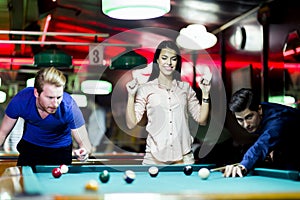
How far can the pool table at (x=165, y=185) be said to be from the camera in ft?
5.81

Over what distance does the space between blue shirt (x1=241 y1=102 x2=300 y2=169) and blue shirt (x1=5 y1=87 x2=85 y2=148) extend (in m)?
1.66

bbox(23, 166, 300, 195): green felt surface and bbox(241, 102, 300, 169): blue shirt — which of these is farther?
bbox(241, 102, 300, 169): blue shirt

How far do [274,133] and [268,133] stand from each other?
42mm

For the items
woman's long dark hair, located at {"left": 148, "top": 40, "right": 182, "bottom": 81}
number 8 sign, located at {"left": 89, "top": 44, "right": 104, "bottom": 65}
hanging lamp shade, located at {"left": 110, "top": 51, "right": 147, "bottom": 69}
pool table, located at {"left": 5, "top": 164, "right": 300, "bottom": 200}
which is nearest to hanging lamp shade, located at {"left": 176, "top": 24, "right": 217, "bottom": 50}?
number 8 sign, located at {"left": 89, "top": 44, "right": 104, "bottom": 65}

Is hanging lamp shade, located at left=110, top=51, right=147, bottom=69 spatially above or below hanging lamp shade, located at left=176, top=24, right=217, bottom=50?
below

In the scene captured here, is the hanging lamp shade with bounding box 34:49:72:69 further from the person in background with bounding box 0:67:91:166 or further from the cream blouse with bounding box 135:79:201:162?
the cream blouse with bounding box 135:79:201:162

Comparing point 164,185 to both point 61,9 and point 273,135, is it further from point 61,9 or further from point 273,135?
point 61,9

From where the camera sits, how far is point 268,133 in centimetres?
322

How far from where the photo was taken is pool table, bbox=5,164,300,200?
69.7 inches

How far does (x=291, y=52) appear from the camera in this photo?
537 centimetres

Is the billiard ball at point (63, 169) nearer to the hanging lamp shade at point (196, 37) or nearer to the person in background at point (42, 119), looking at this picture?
the person in background at point (42, 119)

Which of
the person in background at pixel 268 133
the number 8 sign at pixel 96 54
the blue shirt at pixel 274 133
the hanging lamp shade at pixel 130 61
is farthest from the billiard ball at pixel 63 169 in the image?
the number 8 sign at pixel 96 54

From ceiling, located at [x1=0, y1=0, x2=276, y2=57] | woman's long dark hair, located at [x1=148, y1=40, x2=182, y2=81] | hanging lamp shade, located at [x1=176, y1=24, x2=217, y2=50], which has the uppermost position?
ceiling, located at [x1=0, y1=0, x2=276, y2=57]

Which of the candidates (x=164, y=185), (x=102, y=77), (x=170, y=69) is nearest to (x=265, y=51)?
(x=170, y=69)
